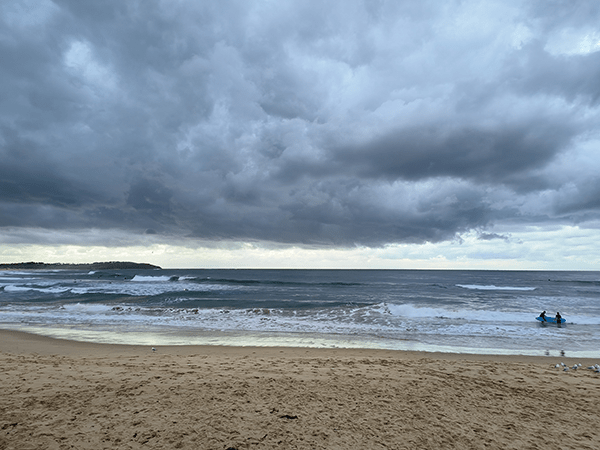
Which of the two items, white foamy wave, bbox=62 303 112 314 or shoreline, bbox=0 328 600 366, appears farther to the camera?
white foamy wave, bbox=62 303 112 314

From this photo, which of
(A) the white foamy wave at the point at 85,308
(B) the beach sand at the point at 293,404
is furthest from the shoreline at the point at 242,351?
(A) the white foamy wave at the point at 85,308

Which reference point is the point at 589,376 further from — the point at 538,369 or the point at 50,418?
the point at 50,418

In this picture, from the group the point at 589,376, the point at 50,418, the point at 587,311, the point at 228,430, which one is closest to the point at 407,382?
the point at 228,430

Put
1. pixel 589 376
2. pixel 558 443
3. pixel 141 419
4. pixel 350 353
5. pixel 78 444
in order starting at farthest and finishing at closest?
pixel 350 353 < pixel 589 376 < pixel 141 419 < pixel 558 443 < pixel 78 444

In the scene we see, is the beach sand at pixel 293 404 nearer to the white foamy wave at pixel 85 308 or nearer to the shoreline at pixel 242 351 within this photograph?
the shoreline at pixel 242 351

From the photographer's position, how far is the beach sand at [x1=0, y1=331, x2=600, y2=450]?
197 inches

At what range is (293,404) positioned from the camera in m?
6.22

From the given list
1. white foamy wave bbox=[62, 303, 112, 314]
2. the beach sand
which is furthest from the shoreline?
white foamy wave bbox=[62, 303, 112, 314]

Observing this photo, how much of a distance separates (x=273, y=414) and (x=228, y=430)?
0.93 metres

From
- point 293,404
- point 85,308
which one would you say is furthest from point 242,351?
A: point 85,308

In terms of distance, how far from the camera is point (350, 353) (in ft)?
37.4

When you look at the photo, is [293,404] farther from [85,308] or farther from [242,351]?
[85,308]

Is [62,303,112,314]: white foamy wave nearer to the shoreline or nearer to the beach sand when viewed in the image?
the shoreline

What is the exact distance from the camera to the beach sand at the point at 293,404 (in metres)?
4.99
